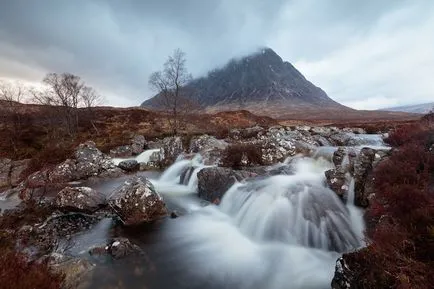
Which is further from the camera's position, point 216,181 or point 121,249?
point 216,181

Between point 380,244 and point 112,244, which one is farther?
point 112,244

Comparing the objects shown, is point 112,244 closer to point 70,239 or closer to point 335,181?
point 70,239

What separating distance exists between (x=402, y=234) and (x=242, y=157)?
13.3 m

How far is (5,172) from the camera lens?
24109mm

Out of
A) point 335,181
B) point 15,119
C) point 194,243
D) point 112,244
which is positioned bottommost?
point 194,243

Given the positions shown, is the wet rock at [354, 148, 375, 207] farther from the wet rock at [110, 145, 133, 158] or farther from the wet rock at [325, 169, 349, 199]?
the wet rock at [110, 145, 133, 158]

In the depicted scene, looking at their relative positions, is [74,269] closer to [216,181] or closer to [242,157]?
[216,181]

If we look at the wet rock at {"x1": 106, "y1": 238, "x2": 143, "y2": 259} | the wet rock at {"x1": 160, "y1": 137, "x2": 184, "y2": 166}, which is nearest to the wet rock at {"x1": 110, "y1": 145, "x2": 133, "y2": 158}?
the wet rock at {"x1": 160, "y1": 137, "x2": 184, "y2": 166}

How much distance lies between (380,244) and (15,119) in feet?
158

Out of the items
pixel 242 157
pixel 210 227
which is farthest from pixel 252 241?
pixel 242 157

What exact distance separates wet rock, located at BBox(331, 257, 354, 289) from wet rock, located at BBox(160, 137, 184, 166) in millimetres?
20059

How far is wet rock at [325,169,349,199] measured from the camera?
11578 mm

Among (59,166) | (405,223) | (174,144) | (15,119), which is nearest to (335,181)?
(405,223)

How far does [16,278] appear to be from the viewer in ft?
15.6
